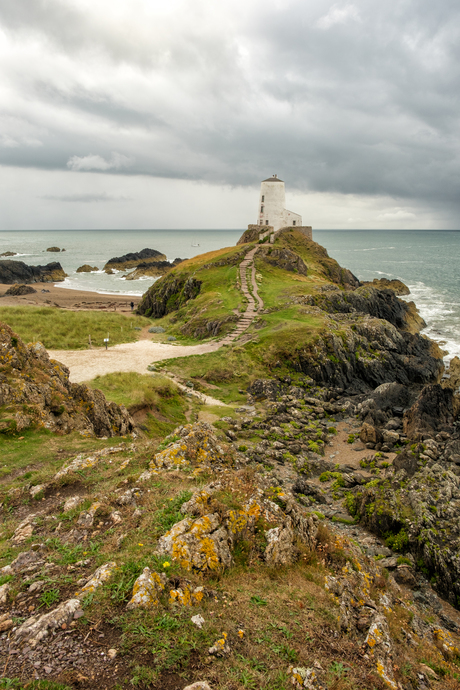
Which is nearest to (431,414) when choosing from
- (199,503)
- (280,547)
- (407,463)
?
(407,463)

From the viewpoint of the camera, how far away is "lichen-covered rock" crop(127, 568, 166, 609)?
6.04 meters

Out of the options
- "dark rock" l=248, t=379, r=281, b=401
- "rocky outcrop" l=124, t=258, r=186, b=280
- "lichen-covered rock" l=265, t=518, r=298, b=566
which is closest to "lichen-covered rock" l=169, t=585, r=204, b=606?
"lichen-covered rock" l=265, t=518, r=298, b=566

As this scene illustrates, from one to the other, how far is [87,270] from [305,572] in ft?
421

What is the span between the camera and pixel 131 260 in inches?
5448

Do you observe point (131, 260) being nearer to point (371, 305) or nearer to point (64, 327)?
point (64, 327)

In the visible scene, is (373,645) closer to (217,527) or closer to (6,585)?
(217,527)

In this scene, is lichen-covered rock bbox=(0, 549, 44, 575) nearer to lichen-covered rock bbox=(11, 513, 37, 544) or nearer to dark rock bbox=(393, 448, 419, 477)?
lichen-covered rock bbox=(11, 513, 37, 544)

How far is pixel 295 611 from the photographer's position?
6902 millimetres

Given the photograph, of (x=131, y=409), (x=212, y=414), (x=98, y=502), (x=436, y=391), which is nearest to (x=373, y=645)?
(x=98, y=502)

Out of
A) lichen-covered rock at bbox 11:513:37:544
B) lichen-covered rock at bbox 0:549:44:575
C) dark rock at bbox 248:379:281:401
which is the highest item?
lichen-covered rock at bbox 0:549:44:575

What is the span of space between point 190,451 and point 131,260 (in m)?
136

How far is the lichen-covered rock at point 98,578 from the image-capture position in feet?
20.4

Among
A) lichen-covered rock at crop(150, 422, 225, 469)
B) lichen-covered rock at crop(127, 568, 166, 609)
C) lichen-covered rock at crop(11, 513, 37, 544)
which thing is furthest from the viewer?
lichen-covered rock at crop(150, 422, 225, 469)

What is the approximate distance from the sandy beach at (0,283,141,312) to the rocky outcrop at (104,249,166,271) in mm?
45322
